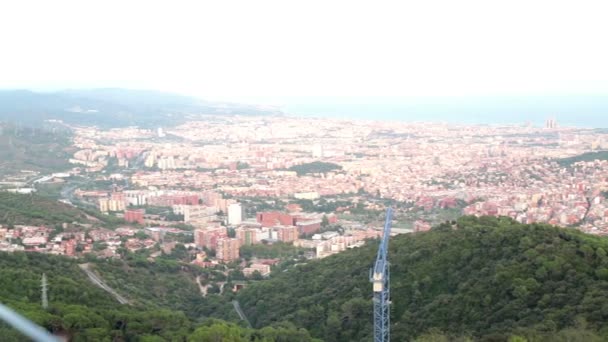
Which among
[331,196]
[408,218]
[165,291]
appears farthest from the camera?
[331,196]

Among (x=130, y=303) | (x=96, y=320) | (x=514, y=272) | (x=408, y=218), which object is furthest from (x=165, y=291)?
(x=408, y=218)

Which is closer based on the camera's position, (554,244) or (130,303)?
(554,244)

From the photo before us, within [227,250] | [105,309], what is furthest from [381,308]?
[227,250]

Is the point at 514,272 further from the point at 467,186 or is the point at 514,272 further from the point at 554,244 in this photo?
the point at 467,186

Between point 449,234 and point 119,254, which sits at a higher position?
point 449,234

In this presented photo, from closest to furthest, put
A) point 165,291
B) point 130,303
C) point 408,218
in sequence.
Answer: point 130,303, point 165,291, point 408,218

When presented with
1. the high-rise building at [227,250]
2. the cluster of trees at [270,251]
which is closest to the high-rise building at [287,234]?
the cluster of trees at [270,251]

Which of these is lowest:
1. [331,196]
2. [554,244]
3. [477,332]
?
[331,196]
